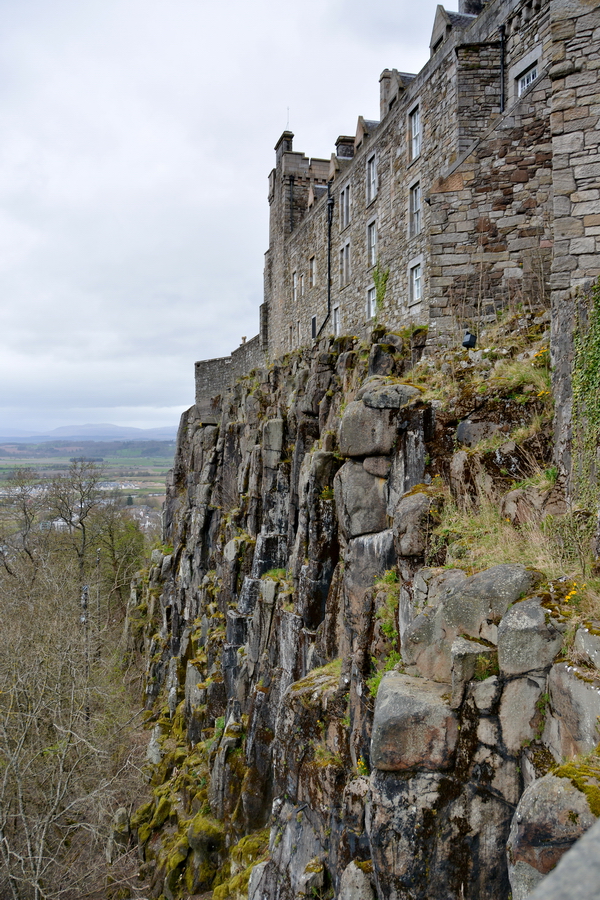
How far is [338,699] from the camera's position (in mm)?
9180

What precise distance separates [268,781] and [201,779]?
5.32m

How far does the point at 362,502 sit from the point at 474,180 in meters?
7.17

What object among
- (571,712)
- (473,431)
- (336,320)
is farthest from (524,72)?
(571,712)

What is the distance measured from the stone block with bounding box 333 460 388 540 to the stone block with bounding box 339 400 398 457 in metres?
0.38

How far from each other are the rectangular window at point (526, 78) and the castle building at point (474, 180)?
47mm

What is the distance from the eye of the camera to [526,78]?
13.2 meters

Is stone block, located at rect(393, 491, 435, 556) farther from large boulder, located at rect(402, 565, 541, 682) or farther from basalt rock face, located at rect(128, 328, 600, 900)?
large boulder, located at rect(402, 565, 541, 682)

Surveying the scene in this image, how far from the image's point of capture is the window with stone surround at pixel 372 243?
2075 cm

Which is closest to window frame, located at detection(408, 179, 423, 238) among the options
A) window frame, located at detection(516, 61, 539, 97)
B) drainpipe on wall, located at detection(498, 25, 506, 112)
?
drainpipe on wall, located at detection(498, 25, 506, 112)

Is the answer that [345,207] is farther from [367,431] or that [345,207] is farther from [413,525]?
[413,525]

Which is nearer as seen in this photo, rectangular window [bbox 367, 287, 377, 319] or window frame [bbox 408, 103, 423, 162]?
window frame [bbox 408, 103, 423, 162]

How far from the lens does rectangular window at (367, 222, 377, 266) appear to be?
20750mm

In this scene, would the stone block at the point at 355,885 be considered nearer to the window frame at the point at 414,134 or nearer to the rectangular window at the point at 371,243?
Result: the window frame at the point at 414,134

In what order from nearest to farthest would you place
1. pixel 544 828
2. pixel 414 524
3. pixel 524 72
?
pixel 544 828 < pixel 414 524 < pixel 524 72
